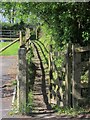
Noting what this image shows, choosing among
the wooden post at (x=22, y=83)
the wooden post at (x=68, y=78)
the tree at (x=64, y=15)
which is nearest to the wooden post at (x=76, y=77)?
the wooden post at (x=68, y=78)

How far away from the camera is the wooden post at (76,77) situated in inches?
255

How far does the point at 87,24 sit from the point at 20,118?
309cm

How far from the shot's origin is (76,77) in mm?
6473

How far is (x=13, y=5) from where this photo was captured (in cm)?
801

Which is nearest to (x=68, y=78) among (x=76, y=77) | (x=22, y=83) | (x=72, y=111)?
(x=76, y=77)

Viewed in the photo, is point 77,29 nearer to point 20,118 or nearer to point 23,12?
point 23,12

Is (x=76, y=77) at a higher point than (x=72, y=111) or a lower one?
higher

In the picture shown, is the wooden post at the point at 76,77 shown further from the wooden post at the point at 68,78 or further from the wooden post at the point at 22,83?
the wooden post at the point at 22,83

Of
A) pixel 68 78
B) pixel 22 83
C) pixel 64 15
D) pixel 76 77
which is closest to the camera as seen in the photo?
pixel 22 83

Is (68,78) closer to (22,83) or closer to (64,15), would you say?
(22,83)

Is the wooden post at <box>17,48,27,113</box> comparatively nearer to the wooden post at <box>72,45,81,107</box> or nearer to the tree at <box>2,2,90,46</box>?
the wooden post at <box>72,45,81,107</box>

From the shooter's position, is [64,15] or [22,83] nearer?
[22,83]

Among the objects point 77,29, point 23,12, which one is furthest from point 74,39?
point 23,12

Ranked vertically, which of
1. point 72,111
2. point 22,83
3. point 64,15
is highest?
point 64,15
